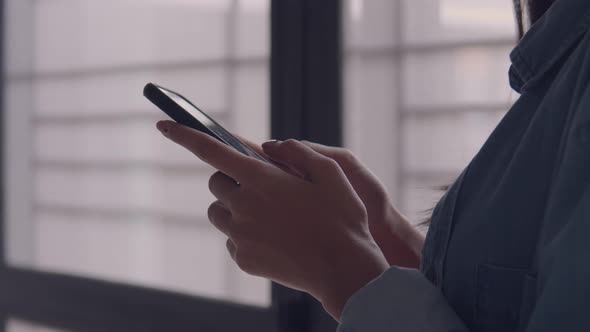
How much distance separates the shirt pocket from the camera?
40 cm

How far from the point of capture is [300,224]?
0.49 metres

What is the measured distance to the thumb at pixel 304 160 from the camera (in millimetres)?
510

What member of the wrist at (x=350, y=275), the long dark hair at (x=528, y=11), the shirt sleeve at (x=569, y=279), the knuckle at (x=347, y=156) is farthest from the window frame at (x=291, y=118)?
the shirt sleeve at (x=569, y=279)

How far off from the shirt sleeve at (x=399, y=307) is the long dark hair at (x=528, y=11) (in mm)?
76

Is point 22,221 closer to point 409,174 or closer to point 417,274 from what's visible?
point 409,174

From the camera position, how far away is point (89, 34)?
1733mm

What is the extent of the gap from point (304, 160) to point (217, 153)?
0.07 meters

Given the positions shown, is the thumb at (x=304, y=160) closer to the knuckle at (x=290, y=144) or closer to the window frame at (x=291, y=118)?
the knuckle at (x=290, y=144)

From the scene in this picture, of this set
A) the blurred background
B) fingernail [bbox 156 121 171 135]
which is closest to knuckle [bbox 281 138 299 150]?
fingernail [bbox 156 121 171 135]

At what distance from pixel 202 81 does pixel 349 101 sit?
431mm

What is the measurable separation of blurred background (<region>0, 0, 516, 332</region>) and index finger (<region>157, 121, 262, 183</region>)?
0.51m

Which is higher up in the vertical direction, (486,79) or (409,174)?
(486,79)

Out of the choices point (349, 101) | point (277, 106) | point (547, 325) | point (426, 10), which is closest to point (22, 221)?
point (277, 106)

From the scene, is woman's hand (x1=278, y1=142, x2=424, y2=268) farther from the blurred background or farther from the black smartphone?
the blurred background
